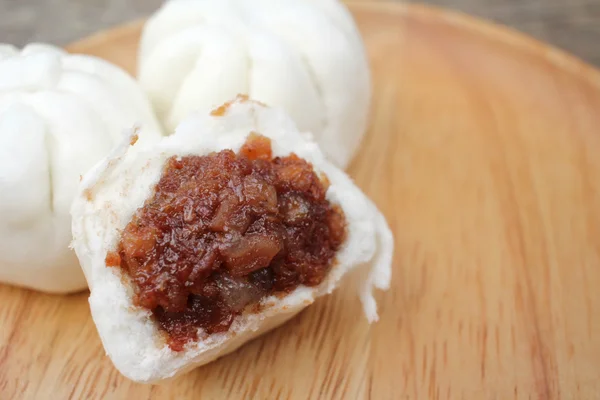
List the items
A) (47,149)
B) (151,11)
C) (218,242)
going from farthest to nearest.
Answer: (151,11) → (47,149) → (218,242)

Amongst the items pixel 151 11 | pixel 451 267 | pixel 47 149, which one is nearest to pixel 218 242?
pixel 47 149

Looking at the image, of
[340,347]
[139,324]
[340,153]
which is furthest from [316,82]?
[139,324]

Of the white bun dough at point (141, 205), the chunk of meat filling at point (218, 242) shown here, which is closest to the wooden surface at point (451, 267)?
the white bun dough at point (141, 205)

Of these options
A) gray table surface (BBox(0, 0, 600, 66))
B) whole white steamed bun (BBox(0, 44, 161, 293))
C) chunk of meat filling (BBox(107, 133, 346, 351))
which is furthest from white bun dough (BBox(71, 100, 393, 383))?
gray table surface (BBox(0, 0, 600, 66))

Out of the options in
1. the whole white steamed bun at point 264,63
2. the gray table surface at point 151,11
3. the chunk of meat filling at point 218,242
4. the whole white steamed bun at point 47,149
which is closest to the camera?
the chunk of meat filling at point 218,242

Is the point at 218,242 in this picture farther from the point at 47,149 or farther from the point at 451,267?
the point at 451,267

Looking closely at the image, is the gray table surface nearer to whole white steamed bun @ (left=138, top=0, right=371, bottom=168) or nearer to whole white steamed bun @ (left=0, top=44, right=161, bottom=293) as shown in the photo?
whole white steamed bun @ (left=138, top=0, right=371, bottom=168)

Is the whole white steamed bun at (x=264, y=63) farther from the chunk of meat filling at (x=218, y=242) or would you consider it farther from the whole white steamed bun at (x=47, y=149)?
the chunk of meat filling at (x=218, y=242)
